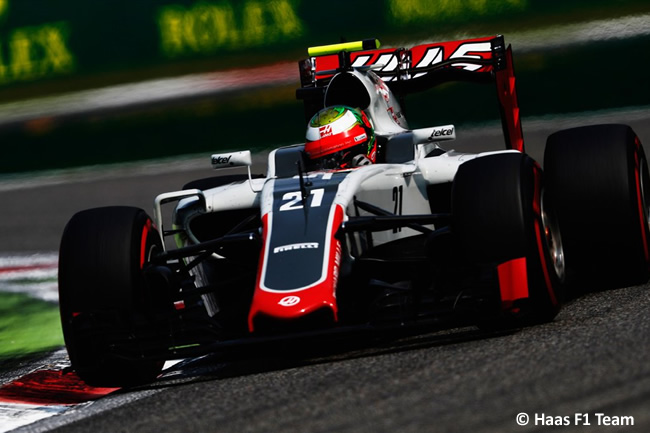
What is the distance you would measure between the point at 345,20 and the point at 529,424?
9179 millimetres

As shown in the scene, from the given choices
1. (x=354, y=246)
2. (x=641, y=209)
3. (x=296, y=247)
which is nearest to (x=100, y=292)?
(x=296, y=247)

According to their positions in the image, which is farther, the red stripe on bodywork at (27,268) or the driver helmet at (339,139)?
the red stripe on bodywork at (27,268)

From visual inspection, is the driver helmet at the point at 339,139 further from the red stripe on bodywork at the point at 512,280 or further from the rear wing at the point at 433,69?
the red stripe on bodywork at the point at 512,280

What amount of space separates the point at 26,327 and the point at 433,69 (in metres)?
3.11

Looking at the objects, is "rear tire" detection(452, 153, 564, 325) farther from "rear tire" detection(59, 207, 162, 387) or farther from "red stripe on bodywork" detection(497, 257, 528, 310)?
"rear tire" detection(59, 207, 162, 387)

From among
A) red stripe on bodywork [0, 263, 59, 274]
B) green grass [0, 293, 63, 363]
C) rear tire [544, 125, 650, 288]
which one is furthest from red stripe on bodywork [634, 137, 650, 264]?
Result: red stripe on bodywork [0, 263, 59, 274]

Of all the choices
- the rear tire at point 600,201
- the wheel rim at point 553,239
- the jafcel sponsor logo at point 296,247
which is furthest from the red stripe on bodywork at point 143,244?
the rear tire at point 600,201

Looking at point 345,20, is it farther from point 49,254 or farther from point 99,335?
point 99,335

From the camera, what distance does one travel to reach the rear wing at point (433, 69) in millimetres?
7285

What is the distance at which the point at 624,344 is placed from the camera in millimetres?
4188

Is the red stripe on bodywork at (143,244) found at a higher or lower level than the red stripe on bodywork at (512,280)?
higher

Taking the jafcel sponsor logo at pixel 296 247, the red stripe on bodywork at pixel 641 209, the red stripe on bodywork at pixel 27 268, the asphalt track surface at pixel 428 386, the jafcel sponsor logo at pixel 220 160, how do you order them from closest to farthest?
the asphalt track surface at pixel 428 386 < the jafcel sponsor logo at pixel 296 247 < the red stripe on bodywork at pixel 641 209 < the jafcel sponsor logo at pixel 220 160 < the red stripe on bodywork at pixel 27 268

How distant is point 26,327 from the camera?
741 centimetres

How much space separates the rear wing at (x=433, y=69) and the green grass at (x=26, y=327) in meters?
2.14
